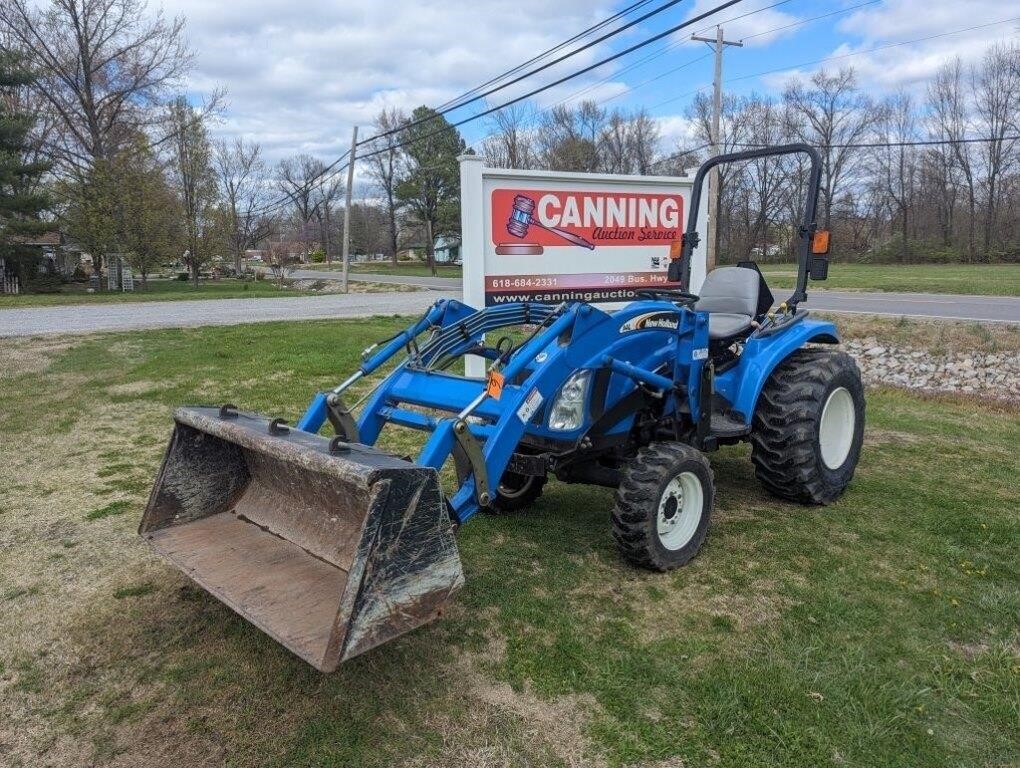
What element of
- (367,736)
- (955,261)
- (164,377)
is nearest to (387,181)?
(955,261)

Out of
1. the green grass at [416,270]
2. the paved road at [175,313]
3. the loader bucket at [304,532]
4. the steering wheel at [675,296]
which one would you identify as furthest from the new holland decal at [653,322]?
the green grass at [416,270]

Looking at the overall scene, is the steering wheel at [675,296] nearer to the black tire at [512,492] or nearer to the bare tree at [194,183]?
the black tire at [512,492]

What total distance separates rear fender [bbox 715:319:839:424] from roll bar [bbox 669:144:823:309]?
32 cm

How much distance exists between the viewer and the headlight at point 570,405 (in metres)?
3.86

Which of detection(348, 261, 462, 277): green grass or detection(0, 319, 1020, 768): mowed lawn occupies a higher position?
detection(348, 261, 462, 277): green grass

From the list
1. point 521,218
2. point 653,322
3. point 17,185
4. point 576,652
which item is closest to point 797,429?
point 653,322

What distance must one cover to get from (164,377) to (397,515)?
26.2 ft

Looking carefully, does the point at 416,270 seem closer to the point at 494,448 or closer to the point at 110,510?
the point at 110,510

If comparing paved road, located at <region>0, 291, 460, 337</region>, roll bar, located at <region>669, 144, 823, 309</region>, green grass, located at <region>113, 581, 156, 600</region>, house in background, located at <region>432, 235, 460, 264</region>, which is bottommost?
green grass, located at <region>113, 581, 156, 600</region>

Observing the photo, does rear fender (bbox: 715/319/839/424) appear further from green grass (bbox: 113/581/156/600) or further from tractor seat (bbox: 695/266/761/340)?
green grass (bbox: 113/581/156/600)

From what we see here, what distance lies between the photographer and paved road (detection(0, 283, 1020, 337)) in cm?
1489

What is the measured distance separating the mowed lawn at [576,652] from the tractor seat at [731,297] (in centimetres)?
128

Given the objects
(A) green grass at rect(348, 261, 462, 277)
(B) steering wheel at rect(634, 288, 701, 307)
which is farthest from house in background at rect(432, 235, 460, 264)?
(B) steering wheel at rect(634, 288, 701, 307)

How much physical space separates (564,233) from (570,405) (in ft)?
16.7
